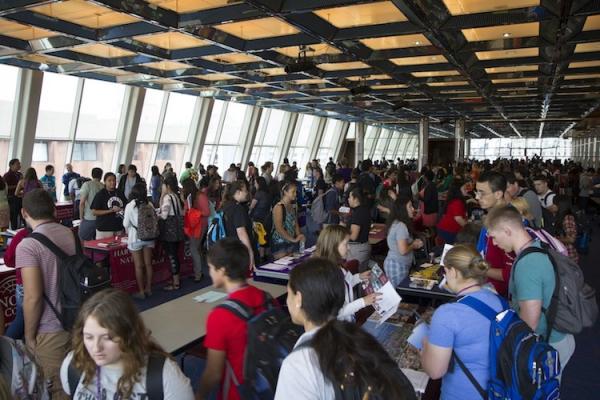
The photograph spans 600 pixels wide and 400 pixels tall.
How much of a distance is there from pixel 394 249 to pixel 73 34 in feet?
18.8

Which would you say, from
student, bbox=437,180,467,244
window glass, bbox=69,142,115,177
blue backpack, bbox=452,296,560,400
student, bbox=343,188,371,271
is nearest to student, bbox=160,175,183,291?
student, bbox=343,188,371,271

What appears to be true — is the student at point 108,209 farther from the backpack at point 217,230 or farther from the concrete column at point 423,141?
the concrete column at point 423,141

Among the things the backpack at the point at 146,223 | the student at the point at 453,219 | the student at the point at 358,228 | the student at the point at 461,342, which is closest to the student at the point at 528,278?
the student at the point at 461,342

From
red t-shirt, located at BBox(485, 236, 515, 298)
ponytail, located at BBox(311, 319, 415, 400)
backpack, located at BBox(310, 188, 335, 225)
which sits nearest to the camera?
ponytail, located at BBox(311, 319, 415, 400)

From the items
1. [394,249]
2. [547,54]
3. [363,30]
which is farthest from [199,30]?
[547,54]

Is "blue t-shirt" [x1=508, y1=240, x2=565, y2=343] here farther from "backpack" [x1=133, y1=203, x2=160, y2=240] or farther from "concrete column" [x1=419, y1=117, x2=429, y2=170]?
"concrete column" [x1=419, y1=117, x2=429, y2=170]

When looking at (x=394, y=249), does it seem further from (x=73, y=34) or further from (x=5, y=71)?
(x=5, y=71)

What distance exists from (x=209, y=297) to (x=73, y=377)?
6.03 feet

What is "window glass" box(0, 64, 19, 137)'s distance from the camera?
10195mm

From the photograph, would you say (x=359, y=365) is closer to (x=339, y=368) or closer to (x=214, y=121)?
(x=339, y=368)

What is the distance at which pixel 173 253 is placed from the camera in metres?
6.18

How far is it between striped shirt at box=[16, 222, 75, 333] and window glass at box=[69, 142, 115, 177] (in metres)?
10.3

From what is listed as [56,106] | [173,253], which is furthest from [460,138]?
[173,253]

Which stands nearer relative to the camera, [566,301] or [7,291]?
[566,301]
